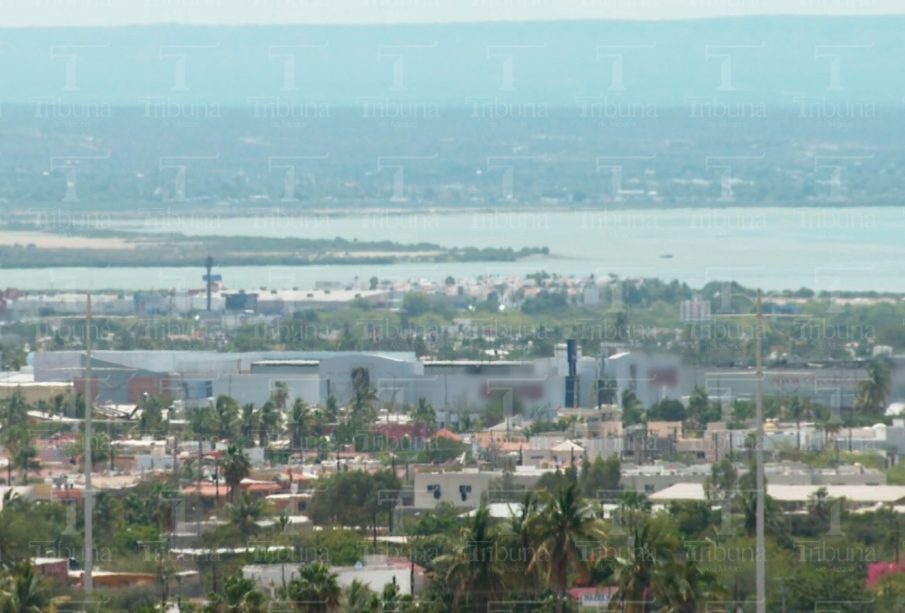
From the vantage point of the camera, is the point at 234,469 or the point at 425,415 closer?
the point at 234,469

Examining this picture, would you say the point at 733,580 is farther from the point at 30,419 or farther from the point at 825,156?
the point at 825,156

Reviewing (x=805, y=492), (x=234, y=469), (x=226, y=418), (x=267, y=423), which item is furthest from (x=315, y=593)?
(x=267, y=423)

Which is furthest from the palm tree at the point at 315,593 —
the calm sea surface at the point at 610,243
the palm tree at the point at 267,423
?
the calm sea surface at the point at 610,243

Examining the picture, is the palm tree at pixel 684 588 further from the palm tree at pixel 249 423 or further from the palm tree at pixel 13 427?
the palm tree at pixel 249 423

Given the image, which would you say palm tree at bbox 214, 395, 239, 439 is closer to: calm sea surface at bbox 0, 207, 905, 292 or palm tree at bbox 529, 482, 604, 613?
palm tree at bbox 529, 482, 604, 613

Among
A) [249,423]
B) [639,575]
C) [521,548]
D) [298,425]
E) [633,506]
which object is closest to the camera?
[639,575]

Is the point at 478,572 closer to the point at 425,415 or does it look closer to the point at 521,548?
the point at 521,548

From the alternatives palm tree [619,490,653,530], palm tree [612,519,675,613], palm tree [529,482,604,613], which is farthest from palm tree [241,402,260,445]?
palm tree [612,519,675,613]
